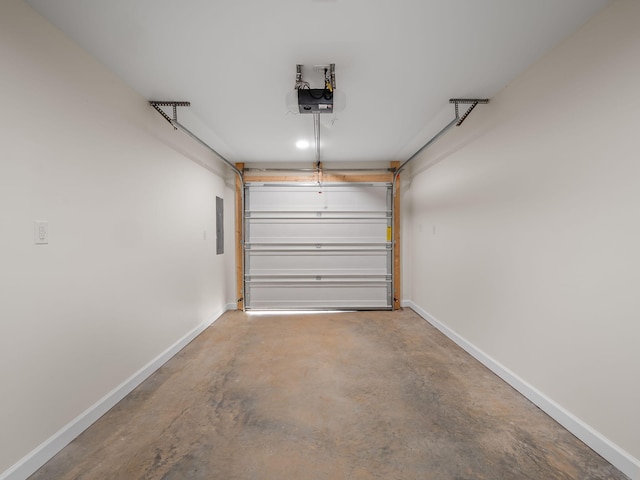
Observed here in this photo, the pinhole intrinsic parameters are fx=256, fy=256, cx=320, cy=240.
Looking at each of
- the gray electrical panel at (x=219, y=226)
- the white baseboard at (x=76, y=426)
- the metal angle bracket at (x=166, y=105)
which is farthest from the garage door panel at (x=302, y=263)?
the metal angle bracket at (x=166, y=105)

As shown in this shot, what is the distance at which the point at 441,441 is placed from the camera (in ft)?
4.97

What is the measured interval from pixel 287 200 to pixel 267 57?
8.49 ft

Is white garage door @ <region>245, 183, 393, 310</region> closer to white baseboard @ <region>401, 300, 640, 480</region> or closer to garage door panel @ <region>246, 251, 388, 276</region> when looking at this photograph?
garage door panel @ <region>246, 251, 388, 276</region>

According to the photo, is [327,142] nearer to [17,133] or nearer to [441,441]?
[17,133]

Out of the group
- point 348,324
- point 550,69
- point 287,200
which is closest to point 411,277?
point 348,324

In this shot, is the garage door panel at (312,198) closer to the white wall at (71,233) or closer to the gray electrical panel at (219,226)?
the gray electrical panel at (219,226)

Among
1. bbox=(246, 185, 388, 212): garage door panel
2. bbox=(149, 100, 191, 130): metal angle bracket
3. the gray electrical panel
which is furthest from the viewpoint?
bbox=(246, 185, 388, 212): garage door panel

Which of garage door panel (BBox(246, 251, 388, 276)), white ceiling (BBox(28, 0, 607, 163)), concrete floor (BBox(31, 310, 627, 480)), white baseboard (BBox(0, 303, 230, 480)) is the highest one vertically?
white ceiling (BBox(28, 0, 607, 163))

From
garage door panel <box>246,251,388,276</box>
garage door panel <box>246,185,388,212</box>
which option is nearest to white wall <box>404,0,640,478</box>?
garage door panel <box>246,185,388,212</box>

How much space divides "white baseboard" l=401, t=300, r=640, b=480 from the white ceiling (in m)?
2.33

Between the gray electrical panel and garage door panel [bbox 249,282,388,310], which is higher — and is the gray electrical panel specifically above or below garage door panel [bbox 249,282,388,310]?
above

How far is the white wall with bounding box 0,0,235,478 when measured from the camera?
1262 millimetres

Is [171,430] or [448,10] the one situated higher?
[448,10]

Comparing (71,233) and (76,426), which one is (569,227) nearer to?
(71,233)
